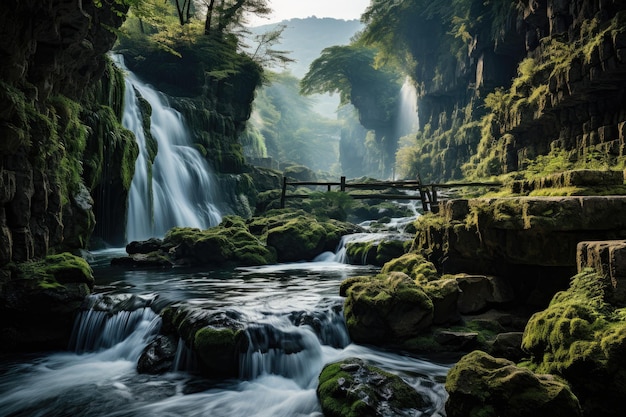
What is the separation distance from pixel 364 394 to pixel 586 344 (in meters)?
2.31

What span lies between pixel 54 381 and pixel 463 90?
3673 centimetres

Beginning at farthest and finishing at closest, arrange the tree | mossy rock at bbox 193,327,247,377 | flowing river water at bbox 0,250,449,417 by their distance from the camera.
Result: the tree → mossy rock at bbox 193,327,247,377 → flowing river water at bbox 0,250,449,417

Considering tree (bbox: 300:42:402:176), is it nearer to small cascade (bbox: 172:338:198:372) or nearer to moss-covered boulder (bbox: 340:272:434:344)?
moss-covered boulder (bbox: 340:272:434:344)

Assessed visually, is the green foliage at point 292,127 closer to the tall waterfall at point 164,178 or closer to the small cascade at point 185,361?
the tall waterfall at point 164,178

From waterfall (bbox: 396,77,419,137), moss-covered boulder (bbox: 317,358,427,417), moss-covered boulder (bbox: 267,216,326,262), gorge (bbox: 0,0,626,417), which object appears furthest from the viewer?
waterfall (bbox: 396,77,419,137)

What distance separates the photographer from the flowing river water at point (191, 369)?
17.5 feet

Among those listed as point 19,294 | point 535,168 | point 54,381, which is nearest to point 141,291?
point 19,294

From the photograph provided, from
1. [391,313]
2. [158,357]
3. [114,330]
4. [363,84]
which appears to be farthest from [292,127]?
[158,357]

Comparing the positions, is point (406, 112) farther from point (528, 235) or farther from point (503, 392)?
point (503, 392)

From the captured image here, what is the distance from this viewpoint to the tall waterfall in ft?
65.3

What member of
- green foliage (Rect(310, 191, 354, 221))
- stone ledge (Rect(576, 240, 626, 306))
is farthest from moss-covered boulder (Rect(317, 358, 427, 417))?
green foliage (Rect(310, 191, 354, 221))

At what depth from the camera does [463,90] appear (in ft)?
119

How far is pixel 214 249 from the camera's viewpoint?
1498 centimetres

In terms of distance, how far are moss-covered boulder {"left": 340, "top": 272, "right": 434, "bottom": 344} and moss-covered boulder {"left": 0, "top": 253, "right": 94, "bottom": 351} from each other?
5254 millimetres
